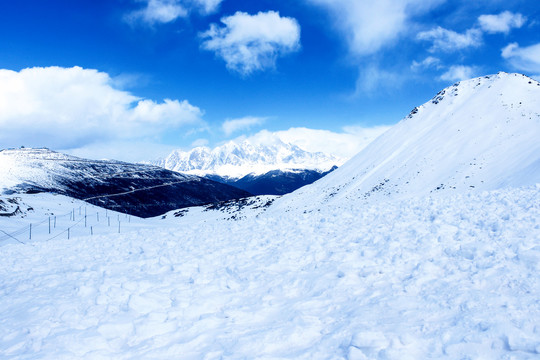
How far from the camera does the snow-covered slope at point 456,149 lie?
34594 millimetres

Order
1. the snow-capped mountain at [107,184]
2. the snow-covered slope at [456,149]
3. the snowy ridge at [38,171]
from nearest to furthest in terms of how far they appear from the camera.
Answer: the snow-covered slope at [456,149] → the snowy ridge at [38,171] → the snow-capped mountain at [107,184]

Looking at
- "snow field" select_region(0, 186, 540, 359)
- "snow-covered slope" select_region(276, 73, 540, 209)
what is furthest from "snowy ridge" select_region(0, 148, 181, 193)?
"snow field" select_region(0, 186, 540, 359)

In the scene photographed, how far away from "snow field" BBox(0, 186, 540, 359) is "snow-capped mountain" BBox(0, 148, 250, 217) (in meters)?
107

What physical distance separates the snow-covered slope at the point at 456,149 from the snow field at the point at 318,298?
18794mm

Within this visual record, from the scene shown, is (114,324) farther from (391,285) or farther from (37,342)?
(391,285)

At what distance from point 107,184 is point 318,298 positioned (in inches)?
6161

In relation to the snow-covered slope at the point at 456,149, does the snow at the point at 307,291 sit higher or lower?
lower

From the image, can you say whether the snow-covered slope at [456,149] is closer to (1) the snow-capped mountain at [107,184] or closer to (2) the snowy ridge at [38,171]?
(1) the snow-capped mountain at [107,184]

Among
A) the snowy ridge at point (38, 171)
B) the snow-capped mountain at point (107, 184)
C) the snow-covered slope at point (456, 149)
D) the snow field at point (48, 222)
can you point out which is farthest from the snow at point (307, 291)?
the snowy ridge at point (38, 171)

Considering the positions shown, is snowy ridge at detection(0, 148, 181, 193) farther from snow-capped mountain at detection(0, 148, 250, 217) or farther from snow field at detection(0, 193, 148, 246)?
snow field at detection(0, 193, 148, 246)

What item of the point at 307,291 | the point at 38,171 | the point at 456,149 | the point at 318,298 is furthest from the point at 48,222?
the point at 38,171

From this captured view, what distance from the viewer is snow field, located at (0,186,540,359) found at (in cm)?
609

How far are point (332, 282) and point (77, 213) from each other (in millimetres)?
60633

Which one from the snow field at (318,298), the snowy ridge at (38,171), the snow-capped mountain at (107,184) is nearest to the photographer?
the snow field at (318,298)
